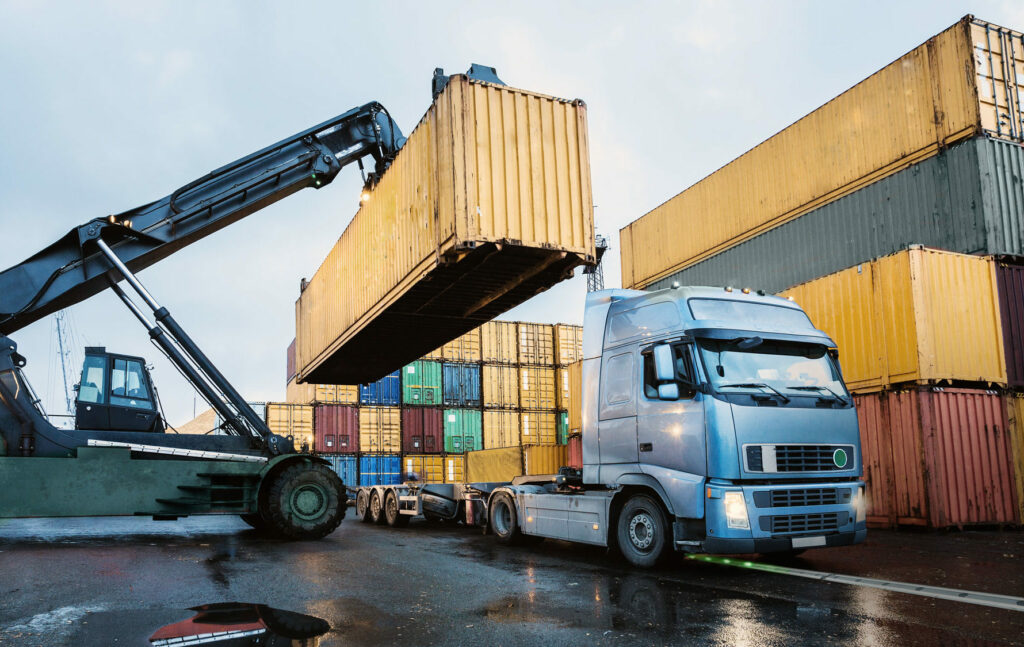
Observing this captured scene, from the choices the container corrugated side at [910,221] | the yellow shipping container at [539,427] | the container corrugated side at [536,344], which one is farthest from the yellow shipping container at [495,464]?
the container corrugated side at [536,344]

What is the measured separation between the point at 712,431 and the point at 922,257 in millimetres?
7854

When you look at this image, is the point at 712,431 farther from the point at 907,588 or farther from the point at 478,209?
the point at 478,209

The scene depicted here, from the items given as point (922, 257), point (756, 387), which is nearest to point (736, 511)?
point (756, 387)

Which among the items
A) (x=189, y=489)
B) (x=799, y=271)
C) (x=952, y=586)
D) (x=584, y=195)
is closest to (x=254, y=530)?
(x=189, y=489)

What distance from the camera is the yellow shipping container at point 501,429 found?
95.2ft

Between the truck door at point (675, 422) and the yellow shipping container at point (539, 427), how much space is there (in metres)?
21.8

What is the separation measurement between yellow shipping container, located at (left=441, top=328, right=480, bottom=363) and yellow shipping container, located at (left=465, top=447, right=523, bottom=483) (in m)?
7.36

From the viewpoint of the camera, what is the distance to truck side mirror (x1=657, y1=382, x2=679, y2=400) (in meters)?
7.42

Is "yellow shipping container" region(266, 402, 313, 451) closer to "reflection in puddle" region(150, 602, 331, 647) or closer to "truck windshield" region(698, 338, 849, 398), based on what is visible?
"truck windshield" region(698, 338, 849, 398)

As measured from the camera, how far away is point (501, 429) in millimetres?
29422

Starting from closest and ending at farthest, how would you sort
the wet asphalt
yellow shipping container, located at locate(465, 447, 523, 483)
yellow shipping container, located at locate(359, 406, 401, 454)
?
the wet asphalt
yellow shipping container, located at locate(465, 447, 523, 483)
yellow shipping container, located at locate(359, 406, 401, 454)

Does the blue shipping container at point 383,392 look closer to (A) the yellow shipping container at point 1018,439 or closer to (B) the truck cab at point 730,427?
(A) the yellow shipping container at point 1018,439

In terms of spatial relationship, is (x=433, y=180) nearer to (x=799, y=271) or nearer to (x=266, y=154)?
(x=266, y=154)

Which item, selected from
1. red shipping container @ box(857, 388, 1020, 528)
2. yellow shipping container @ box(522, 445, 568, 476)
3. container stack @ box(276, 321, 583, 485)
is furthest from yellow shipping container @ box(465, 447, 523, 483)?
red shipping container @ box(857, 388, 1020, 528)
